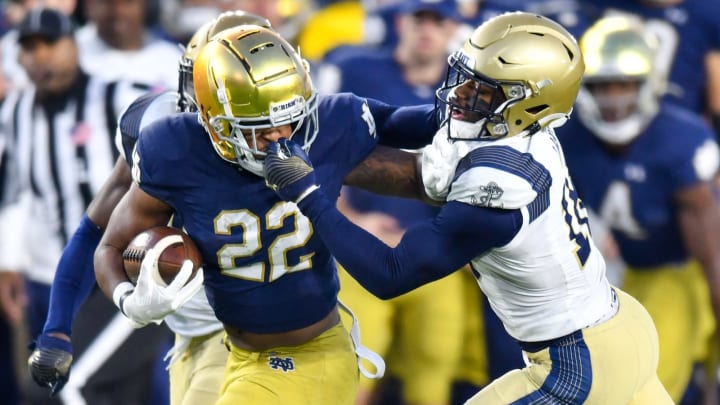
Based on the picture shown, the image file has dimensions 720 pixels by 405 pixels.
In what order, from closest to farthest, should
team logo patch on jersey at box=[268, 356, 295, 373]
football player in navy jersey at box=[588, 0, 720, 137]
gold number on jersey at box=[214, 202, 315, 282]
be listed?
1. gold number on jersey at box=[214, 202, 315, 282]
2. team logo patch on jersey at box=[268, 356, 295, 373]
3. football player in navy jersey at box=[588, 0, 720, 137]

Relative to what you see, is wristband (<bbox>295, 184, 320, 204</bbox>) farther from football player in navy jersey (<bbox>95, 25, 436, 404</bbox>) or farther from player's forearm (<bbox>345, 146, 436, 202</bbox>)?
player's forearm (<bbox>345, 146, 436, 202</bbox>)

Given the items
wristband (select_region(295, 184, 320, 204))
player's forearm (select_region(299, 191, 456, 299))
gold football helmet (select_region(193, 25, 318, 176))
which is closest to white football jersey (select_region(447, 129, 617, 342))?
player's forearm (select_region(299, 191, 456, 299))

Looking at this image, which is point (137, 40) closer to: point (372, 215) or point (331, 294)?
point (372, 215)

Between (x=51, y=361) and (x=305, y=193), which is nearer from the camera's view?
(x=305, y=193)

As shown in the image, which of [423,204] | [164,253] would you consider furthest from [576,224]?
[423,204]

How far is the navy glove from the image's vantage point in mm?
3887

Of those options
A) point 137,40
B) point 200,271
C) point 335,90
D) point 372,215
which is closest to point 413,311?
point 372,215

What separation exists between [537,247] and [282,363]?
0.76m

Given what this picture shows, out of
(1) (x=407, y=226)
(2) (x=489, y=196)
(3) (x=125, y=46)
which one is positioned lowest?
(1) (x=407, y=226)

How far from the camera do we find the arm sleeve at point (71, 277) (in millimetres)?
4430

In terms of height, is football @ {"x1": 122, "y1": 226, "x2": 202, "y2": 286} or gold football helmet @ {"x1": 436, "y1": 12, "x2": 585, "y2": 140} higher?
gold football helmet @ {"x1": 436, "y1": 12, "x2": 585, "y2": 140}

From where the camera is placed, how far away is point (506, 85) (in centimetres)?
398

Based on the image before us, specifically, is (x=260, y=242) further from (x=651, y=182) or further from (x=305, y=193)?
(x=651, y=182)

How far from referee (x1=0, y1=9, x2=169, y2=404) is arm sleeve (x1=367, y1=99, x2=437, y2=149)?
1.90m
